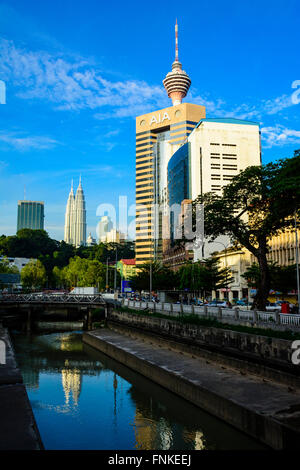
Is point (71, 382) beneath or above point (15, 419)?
beneath

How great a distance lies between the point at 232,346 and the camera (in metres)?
25.2

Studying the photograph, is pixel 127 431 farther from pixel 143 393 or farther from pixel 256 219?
pixel 256 219

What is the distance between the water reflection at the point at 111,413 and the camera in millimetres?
16984

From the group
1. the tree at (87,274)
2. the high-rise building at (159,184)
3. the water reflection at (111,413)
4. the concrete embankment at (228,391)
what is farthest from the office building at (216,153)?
the water reflection at (111,413)

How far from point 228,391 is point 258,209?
1961 cm

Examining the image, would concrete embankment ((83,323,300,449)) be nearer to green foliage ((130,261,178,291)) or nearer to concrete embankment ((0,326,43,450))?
concrete embankment ((0,326,43,450))

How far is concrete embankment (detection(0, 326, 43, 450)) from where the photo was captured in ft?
35.8

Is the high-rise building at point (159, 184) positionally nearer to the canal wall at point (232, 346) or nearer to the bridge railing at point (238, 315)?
the bridge railing at point (238, 315)

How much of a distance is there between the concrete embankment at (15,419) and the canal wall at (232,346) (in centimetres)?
1247

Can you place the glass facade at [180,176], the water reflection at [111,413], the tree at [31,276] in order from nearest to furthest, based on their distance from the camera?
1. the water reflection at [111,413]
2. the tree at [31,276]
3. the glass facade at [180,176]

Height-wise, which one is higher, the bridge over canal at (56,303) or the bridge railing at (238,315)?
the bridge railing at (238,315)

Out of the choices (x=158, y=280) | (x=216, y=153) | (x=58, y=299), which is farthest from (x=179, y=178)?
(x=58, y=299)

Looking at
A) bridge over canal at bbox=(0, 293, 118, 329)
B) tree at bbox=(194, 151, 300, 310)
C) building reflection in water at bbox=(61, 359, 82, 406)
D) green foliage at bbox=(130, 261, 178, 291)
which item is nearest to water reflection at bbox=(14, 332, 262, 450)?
building reflection in water at bbox=(61, 359, 82, 406)

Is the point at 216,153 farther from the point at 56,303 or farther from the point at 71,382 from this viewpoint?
the point at 71,382
